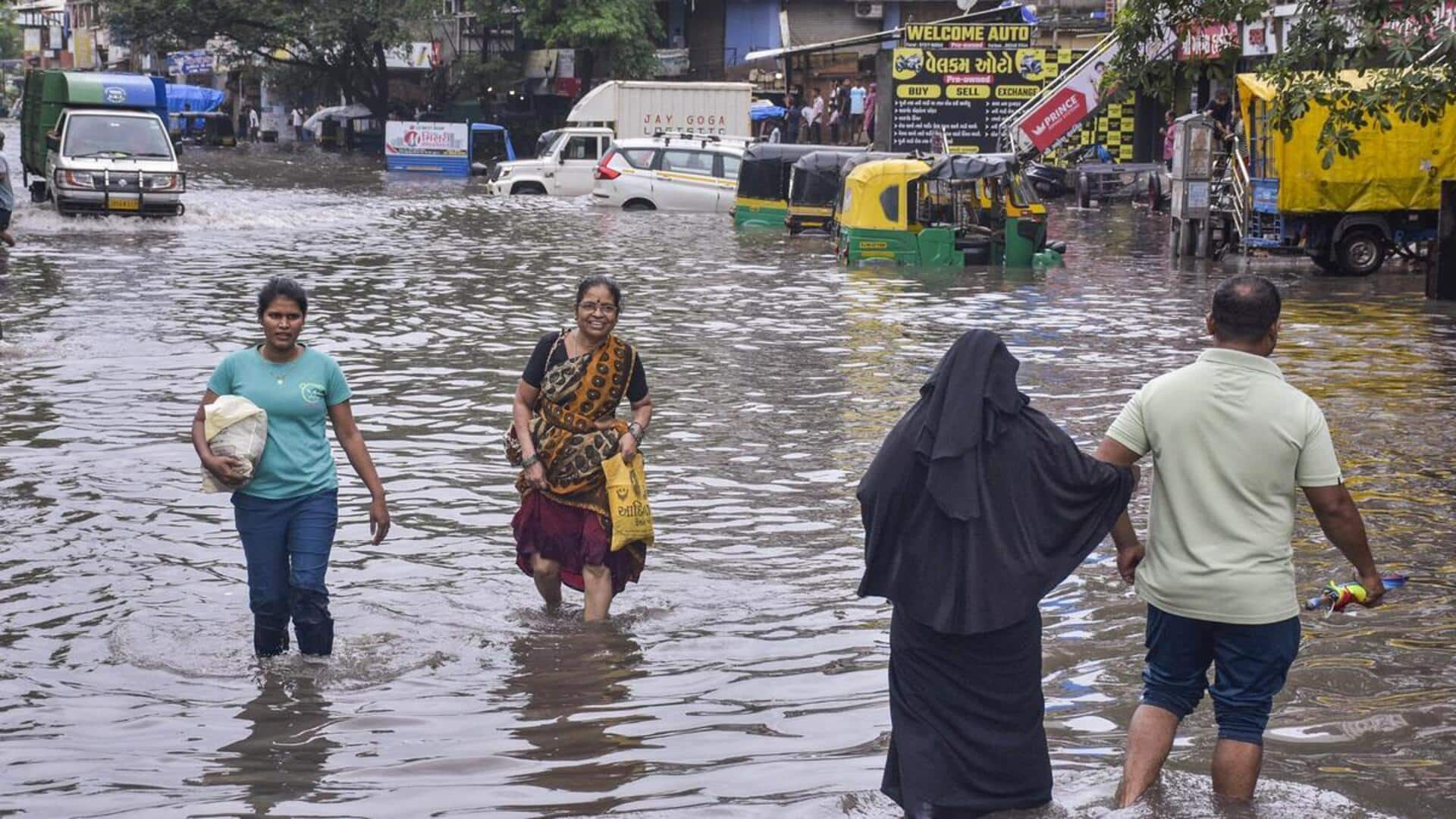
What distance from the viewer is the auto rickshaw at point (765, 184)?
31.3 meters

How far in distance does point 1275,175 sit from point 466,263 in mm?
10135

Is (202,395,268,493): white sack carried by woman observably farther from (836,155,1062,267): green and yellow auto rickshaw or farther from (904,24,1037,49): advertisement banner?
(904,24,1037,49): advertisement banner

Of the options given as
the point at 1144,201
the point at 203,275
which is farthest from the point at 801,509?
the point at 1144,201

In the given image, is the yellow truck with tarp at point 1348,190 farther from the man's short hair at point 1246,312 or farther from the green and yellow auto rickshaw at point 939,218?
the man's short hair at point 1246,312

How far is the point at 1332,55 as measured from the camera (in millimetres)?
10875

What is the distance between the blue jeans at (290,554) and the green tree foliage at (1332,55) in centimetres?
666

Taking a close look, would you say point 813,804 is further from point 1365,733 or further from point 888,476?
point 1365,733

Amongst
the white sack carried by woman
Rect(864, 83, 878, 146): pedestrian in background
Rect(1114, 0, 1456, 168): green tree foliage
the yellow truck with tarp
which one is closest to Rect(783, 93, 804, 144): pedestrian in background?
Rect(864, 83, 878, 146): pedestrian in background

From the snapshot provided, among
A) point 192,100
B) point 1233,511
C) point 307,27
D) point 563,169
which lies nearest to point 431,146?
point 563,169

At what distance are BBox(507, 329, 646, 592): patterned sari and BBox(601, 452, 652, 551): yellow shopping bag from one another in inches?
1.4

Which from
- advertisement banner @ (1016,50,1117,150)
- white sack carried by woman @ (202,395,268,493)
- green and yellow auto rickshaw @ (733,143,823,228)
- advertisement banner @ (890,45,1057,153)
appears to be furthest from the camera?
advertisement banner @ (890,45,1057,153)

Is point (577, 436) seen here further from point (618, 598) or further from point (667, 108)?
point (667, 108)

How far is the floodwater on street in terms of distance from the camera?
18.8ft

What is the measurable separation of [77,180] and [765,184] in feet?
35.8
